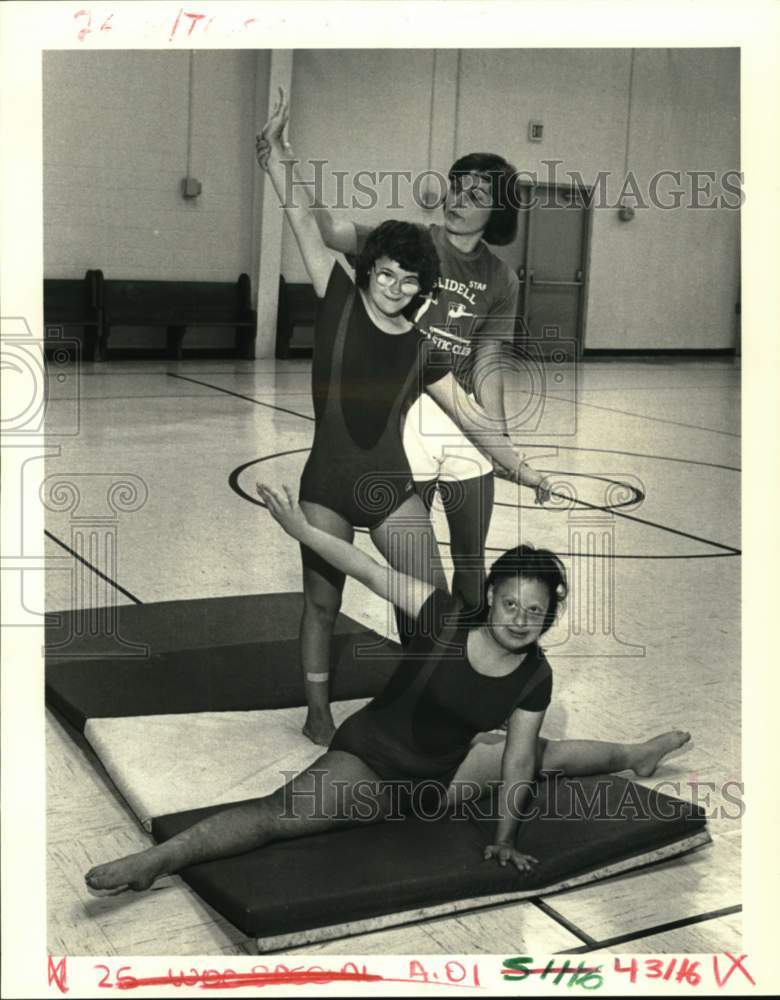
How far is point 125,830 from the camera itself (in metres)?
2.43

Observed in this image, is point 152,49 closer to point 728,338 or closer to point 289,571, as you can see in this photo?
point 728,338

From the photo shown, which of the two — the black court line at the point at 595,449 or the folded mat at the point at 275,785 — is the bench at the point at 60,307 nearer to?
the black court line at the point at 595,449

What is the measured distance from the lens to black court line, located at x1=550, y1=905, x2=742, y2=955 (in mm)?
2010

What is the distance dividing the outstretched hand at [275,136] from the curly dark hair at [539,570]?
30.6 inches

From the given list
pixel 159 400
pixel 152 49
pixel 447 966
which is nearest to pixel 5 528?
pixel 152 49

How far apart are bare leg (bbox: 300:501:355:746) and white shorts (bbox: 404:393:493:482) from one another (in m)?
0.19

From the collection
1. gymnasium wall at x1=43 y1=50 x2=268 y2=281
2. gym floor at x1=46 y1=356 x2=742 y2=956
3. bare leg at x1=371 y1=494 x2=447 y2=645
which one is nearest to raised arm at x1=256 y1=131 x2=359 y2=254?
gymnasium wall at x1=43 y1=50 x2=268 y2=281

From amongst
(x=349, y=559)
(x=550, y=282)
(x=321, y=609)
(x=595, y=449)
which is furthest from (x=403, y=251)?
(x=595, y=449)

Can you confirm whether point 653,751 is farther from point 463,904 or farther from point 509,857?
point 463,904

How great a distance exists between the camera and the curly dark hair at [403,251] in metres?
2.13

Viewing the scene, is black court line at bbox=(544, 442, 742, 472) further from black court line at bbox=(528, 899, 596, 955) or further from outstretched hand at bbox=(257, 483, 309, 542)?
black court line at bbox=(528, 899, 596, 955)

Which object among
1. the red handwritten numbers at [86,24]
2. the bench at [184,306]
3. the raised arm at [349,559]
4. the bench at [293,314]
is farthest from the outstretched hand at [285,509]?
the bench at [184,306]

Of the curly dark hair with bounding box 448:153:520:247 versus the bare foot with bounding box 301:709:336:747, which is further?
the bare foot with bounding box 301:709:336:747

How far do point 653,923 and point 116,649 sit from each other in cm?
168
